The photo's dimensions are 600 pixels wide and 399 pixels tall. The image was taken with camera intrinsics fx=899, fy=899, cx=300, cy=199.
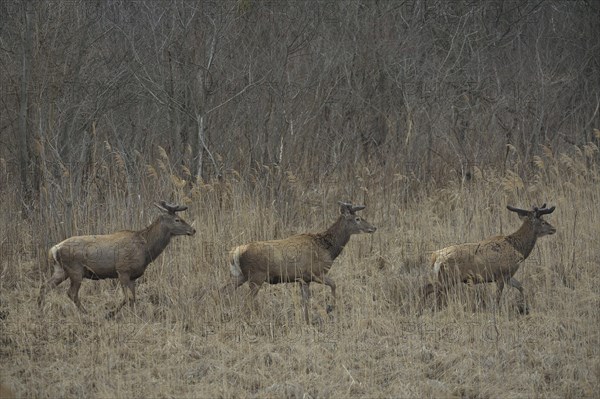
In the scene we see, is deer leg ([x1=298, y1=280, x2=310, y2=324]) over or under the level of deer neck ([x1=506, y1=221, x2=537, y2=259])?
under

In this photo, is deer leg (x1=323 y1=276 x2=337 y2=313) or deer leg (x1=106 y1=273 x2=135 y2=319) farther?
deer leg (x1=323 y1=276 x2=337 y2=313)

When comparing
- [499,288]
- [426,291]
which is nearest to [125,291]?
[426,291]

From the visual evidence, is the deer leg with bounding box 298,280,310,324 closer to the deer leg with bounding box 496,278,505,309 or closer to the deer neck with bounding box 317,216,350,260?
the deer neck with bounding box 317,216,350,260

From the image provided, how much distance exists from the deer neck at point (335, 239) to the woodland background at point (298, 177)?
0.42 metres

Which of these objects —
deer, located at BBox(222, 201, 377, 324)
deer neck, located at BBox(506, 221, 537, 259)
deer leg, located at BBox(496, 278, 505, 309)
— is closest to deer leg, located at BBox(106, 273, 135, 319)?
deer, located at BBox(222, 201, 377, 324)

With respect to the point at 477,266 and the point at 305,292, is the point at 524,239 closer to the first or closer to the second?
the point at 477,266

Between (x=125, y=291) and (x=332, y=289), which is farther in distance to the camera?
(x=332, y=289)

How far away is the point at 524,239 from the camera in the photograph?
10867 millimetres

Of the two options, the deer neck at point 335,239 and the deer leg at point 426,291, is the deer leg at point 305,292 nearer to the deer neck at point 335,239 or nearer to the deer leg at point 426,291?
the deer neck at point 335,239

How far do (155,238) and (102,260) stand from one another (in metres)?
0.79

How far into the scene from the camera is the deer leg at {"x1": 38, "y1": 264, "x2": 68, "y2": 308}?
10.3m

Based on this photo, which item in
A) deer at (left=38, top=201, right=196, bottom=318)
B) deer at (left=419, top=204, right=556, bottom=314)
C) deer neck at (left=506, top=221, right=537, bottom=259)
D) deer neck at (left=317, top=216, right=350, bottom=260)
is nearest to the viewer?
deer at (left=419, top=204, right=556, bottom=314)

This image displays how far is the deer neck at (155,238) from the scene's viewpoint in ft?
35.2

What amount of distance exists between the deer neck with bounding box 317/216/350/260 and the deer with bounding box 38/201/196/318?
2.05 meters
